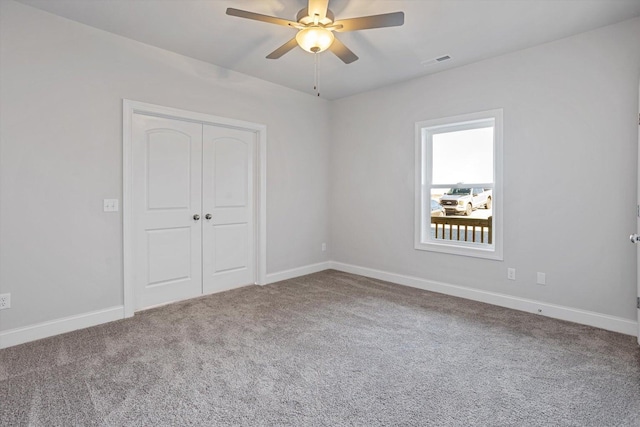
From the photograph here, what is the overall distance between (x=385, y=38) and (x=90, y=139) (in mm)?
2792

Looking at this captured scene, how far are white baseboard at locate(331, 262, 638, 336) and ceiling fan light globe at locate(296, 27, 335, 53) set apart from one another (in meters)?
2.98

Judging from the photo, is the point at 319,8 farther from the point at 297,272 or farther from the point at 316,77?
the point at 297,272

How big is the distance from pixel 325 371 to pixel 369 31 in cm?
279

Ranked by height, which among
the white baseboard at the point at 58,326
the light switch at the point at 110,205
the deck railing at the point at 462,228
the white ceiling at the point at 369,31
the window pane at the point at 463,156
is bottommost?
the white baseboard at the point at 58,326

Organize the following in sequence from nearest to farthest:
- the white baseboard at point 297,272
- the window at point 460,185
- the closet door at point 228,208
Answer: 1. the window at point 460,185
2. the closet door at point 228,208
3. the white baseboard at point 297,272

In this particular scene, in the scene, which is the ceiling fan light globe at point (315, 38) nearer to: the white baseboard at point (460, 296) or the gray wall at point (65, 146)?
the gray wall at point (65, 146)

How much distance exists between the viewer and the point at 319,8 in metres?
2.25

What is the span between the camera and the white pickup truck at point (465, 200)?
12.6 feet

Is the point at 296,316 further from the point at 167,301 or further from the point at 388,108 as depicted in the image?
the point at 388,108

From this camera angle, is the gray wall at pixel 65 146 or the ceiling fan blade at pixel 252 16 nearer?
the ceiling fan blade at pixel 252 16

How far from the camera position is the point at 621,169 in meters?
2.90

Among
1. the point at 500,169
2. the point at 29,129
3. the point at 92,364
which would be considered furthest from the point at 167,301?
the point at 500,169

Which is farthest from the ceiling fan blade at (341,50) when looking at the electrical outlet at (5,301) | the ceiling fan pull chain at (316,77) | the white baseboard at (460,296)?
the electrical outlet at (5,301)

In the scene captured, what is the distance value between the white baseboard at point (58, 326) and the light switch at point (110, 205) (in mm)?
915
